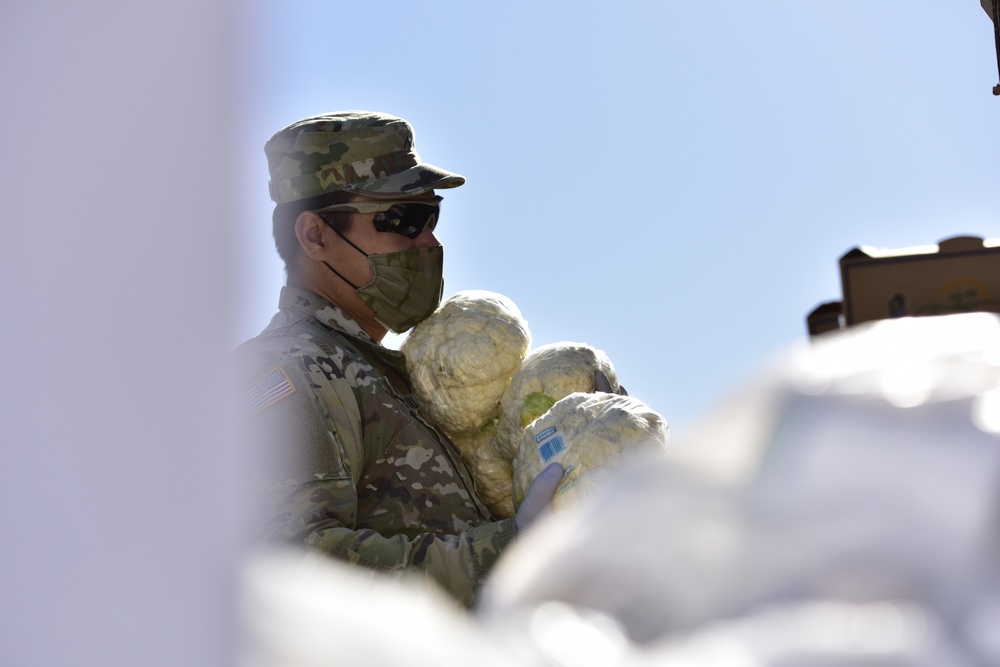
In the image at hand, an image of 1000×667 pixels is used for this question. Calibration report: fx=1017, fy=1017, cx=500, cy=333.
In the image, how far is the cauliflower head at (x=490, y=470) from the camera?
12.6ft

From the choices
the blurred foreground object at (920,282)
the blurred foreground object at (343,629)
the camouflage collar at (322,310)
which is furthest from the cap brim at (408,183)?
the blurred foreground object at (343,629)

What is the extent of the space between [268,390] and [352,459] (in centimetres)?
38

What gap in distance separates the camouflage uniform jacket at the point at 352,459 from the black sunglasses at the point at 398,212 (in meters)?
0.36

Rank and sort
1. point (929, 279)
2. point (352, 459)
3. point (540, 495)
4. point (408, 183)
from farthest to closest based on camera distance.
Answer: point (408, 183) → point (352, 459) → point (540, 495) → point (929, 279)

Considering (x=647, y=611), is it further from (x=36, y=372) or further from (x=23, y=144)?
(x=23, y=144)

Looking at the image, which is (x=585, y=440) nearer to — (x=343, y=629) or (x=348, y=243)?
(x=348, y=243)

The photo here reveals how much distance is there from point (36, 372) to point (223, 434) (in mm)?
141

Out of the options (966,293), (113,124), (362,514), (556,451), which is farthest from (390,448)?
(113,124)

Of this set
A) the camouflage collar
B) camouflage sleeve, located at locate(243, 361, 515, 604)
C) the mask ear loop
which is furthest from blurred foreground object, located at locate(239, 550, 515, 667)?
the mask ear loop

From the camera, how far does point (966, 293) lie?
80.5 inches

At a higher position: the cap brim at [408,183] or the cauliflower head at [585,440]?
the cap brim at [408,183]

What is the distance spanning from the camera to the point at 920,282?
2.08 m

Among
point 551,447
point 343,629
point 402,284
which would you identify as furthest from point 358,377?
point 343,629

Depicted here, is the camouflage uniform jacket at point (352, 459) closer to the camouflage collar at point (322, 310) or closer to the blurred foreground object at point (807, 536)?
the camouflage collar at point (322, 310)
